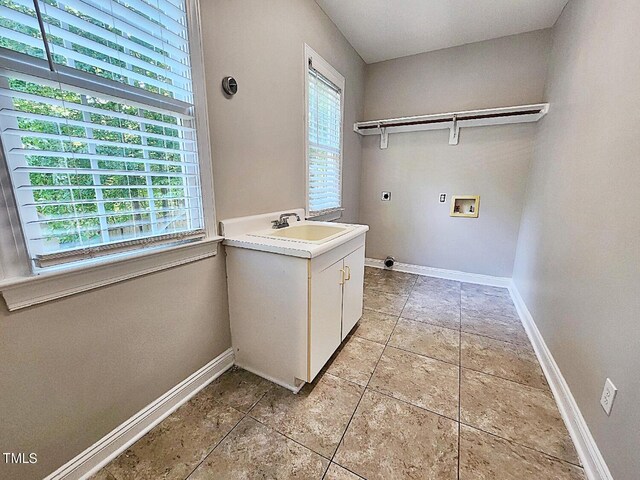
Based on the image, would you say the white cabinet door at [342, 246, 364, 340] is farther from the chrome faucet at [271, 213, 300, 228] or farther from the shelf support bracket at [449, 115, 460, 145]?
the shelf support bracket at [449, 115, 460, 145]

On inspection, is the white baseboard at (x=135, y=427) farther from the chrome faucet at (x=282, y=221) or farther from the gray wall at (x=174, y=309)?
the chrome faucet at (x=282, y=221)

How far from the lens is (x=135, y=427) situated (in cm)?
122

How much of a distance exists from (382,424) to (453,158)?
2.87 meters

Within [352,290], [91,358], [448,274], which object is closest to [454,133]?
[448,274]

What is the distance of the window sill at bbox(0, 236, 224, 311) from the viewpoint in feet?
2.74

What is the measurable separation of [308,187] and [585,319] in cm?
199

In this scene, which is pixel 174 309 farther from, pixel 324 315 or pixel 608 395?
pixel 608 395

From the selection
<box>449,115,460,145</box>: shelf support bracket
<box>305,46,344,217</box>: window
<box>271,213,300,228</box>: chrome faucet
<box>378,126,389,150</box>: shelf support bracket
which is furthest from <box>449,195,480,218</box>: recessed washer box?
<box>271,213,300,228</box>: chrome faucet

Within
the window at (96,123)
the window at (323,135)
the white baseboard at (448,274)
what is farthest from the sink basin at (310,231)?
the white baseboard at (448,274)

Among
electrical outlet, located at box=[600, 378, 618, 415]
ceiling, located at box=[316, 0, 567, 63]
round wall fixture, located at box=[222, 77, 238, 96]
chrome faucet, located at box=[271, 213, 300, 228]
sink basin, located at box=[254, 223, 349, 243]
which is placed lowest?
electrical outlet, located at box=[600, 378, 618, 415]

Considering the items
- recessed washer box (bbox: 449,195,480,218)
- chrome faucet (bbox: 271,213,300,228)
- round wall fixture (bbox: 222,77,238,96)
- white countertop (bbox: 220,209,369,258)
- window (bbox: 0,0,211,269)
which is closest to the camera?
window (bbox: 0,0,211,269)

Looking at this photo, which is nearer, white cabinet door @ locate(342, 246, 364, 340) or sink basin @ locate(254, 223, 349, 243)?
white cabinet door @ locate(342, 246, 364, 340)

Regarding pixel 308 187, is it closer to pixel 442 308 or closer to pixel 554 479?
pixel 442 308

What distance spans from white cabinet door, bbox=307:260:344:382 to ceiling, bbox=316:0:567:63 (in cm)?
228
